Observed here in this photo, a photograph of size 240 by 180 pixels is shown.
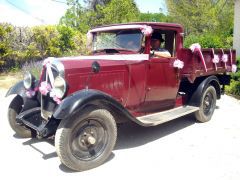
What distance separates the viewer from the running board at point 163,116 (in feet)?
16.4

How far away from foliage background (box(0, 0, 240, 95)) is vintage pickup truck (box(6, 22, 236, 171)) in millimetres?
3407

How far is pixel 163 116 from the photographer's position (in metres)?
5.45

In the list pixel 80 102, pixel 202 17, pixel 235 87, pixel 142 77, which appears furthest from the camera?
pixel 202 17

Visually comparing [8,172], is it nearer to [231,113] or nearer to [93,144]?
[93,144]

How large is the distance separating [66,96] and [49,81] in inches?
20.2

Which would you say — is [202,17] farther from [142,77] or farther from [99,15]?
[142,77]

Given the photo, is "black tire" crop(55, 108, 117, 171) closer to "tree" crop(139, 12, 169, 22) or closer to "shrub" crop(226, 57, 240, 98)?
"shrub" crop(226, 57, 240, 98)

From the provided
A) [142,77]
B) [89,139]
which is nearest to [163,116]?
[142,77]

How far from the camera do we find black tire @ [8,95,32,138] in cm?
533

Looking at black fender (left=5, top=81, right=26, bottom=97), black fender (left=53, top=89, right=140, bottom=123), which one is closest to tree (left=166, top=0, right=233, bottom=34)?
black fender (left=5, top=81, right=26, bottom=97)

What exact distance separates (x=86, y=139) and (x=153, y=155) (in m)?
1.05

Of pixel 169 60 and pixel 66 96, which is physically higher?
pixel 169 60

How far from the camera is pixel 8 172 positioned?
4.14 metres

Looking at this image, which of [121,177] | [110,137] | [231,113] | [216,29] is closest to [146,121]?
[110,137]
